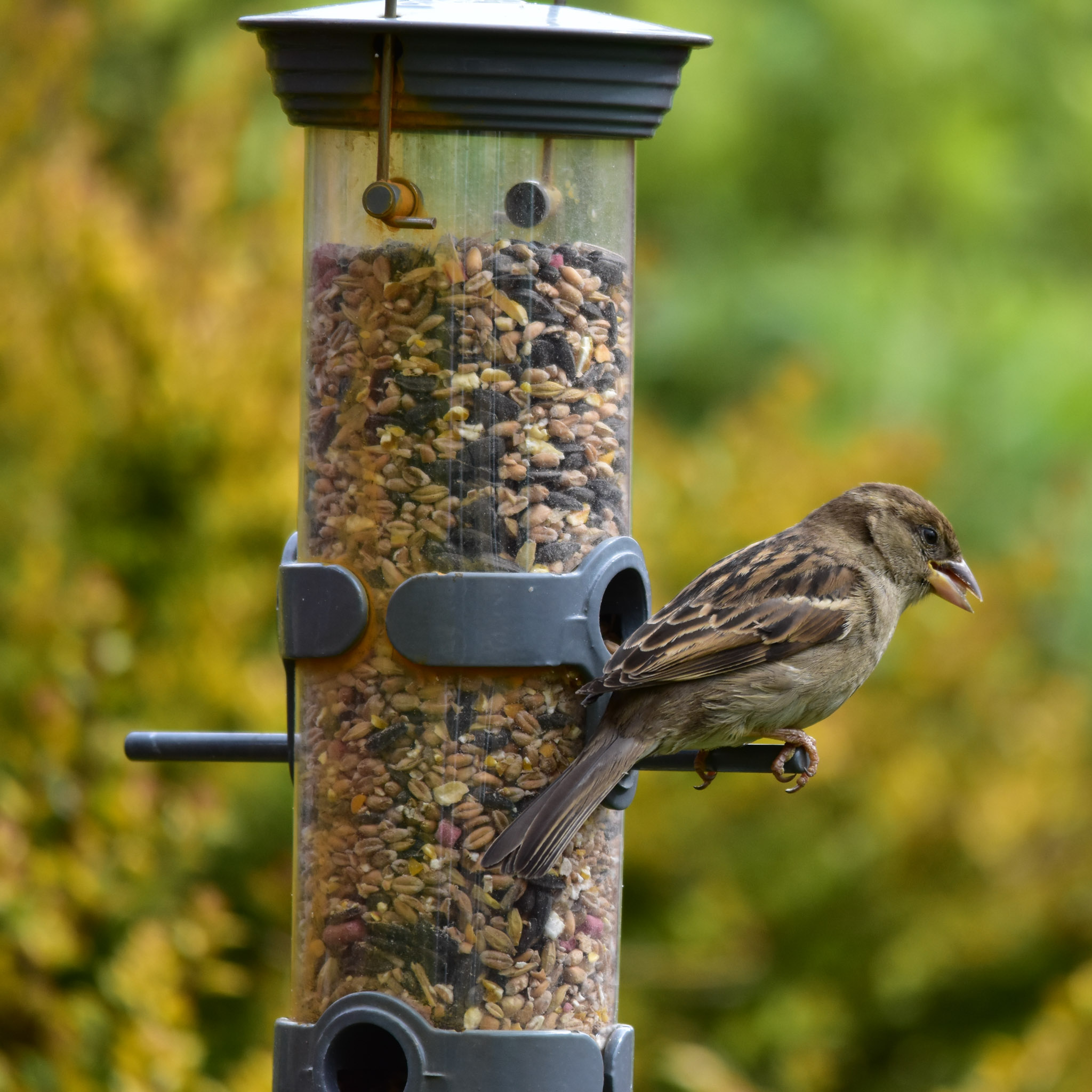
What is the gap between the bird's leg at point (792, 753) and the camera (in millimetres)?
3939

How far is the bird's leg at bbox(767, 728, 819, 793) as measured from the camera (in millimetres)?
3939

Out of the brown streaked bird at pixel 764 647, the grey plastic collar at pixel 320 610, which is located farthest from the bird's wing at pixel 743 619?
the grey plastic collar at pixel 320 610

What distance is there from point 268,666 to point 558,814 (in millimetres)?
2749

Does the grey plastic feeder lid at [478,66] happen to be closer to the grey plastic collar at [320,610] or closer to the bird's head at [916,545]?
the grey plastic collar at [320,610]

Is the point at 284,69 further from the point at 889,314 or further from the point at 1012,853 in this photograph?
the point at 889,314

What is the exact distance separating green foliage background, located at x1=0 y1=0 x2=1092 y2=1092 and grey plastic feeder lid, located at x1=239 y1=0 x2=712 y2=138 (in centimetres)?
226

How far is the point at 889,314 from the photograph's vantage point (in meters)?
9.10

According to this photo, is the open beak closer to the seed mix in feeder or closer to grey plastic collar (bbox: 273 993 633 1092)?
the seed mix in feeder

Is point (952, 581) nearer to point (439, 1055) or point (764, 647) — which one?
point (764, 647)

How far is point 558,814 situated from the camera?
3.60 meters

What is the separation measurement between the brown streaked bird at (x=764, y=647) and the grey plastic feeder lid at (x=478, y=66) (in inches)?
41.1

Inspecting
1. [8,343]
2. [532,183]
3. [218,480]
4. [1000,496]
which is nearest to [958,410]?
[1000,496]

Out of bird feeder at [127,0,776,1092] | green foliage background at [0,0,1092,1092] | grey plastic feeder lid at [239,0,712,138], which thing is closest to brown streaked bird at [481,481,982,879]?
bird feeder at [127,0,776,1092]

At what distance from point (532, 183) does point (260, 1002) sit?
130 inches
